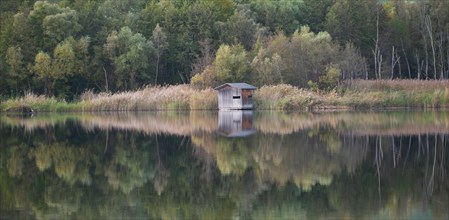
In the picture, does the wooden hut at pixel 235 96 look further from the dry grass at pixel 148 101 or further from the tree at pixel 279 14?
the tree at pixel 279 14

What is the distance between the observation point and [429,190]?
37.8 feet

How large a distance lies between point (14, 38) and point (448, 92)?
31.0 m

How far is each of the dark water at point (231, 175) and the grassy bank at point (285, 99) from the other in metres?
18.2

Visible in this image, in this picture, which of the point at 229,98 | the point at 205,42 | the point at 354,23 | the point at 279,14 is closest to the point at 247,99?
the point at 229,98

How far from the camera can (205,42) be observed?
179ft

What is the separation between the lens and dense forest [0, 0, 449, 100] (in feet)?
160

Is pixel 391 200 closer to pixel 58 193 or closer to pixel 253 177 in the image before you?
pixel 253 177

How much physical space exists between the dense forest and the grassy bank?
8.49 ft

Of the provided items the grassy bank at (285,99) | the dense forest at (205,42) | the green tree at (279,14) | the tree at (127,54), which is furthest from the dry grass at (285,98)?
the green tree at (279,14)

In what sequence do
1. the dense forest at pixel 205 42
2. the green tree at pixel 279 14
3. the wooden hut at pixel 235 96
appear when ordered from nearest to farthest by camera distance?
the wooden hut at pixel 235 96 < the dense forest at pixel 205 42 < the green tree at pixel 279 14

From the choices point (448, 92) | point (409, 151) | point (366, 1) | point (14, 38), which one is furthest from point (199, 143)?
point (366, 1)

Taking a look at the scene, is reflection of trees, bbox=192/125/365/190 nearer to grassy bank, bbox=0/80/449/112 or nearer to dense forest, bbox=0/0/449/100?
grassy bank, bbox=0/80/449/112

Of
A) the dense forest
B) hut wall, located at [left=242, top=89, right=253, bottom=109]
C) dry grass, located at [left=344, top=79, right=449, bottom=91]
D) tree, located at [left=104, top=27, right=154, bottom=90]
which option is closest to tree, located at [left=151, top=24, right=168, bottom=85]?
the dense forest

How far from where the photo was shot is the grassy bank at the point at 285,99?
41688mm
